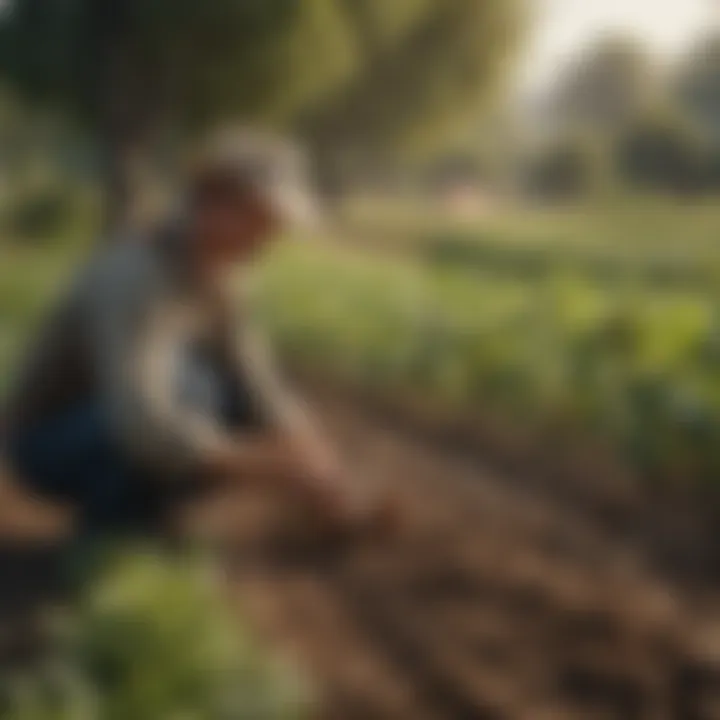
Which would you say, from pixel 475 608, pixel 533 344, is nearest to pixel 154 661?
pixel 475 608

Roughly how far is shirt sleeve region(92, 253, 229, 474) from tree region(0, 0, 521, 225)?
A: 0.08 meters

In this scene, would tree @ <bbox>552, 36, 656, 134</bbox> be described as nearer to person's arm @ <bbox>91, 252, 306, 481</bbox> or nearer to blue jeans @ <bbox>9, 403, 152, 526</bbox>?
person's arm @ <bbox>91, 252, 306, 481</bbox>

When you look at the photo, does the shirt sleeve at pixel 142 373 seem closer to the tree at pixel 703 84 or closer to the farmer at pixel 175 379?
the farmer at pixel 175 379

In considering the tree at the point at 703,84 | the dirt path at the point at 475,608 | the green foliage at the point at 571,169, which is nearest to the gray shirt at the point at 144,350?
the dirt path at the point at 475,608

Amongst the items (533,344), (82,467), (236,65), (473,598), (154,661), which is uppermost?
(533,344)

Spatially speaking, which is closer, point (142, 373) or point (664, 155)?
point (142, 373)

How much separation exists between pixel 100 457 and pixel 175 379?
100 mm

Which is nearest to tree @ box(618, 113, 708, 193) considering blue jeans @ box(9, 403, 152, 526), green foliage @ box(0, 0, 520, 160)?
green foliage @ box(0, 0, 520, 160)

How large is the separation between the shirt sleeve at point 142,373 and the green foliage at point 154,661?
10 centimetres

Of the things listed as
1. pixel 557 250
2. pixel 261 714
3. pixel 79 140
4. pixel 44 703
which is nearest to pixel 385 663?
pixel 261 714

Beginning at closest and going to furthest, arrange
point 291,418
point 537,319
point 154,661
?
point 154,661
point 291,418
point 537,319

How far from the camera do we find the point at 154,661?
914 millimetres

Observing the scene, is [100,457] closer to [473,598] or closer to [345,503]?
[345,503]

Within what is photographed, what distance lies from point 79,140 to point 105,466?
296mm
